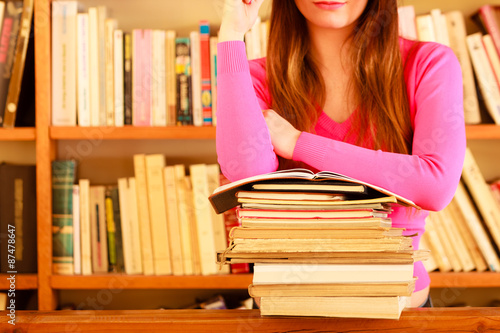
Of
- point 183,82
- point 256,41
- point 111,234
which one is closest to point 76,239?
point 111,234

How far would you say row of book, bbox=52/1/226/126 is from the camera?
1.54 metres

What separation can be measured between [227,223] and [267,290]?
1.06 meters

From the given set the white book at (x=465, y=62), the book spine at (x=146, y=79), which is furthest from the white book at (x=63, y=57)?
the white book at (x=465, y=62)

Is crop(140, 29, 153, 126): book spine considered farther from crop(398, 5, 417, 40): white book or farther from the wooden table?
the wooden table

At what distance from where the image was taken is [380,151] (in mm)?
829

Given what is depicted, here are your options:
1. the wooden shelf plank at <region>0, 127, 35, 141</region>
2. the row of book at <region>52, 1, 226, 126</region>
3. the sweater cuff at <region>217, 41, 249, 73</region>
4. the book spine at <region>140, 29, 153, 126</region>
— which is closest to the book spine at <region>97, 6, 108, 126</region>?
the row of book at <region>52, 1, 226, 126</region>

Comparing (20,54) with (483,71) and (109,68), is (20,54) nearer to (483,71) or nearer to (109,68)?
(109,68)

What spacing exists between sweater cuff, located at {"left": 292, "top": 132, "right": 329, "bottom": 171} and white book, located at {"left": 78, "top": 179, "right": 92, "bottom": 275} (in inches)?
36.2

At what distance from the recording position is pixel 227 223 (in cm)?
158

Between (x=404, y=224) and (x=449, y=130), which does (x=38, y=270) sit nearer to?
(x=404, y=224)

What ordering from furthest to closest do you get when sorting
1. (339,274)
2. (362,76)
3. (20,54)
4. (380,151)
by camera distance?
(20,54) < (362,76) < (380,151) < (339,274)

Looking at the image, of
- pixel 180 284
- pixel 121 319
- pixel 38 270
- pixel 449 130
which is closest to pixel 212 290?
pixel 180 284

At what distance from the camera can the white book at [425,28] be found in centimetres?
154

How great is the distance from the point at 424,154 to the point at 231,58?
37 cm
